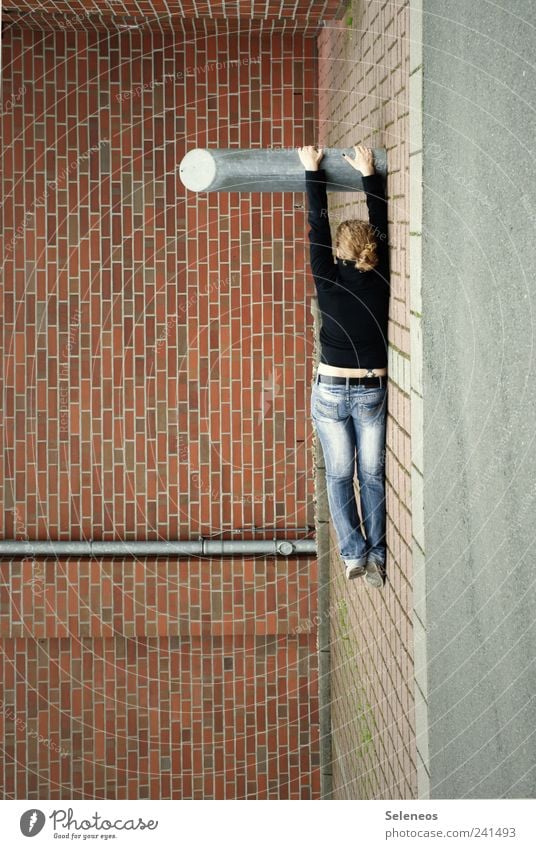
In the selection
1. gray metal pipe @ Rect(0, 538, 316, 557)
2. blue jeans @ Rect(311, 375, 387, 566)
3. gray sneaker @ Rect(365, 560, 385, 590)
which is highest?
blue jeans @ Rect(311, 375, 387, 566)

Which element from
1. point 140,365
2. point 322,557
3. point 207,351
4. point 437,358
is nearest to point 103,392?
point 140,365

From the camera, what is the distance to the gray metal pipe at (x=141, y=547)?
540cm

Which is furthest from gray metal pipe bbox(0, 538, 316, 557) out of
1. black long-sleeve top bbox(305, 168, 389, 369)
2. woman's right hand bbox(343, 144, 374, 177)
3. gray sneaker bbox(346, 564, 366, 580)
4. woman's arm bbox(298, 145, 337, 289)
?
woman's right hand bbox(343, 144, 374, 177)

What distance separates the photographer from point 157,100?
5.39 meters

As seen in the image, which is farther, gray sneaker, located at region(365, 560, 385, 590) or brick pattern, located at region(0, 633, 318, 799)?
brick pattern, located at region(0, 633, 318, 799)

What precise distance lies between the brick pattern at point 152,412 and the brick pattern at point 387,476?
566 millimetres

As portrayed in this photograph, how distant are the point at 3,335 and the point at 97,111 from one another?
55.2 inches

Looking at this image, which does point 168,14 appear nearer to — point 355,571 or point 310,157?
point 310,157

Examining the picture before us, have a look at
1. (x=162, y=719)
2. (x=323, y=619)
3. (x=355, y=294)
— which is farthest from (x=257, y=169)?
(x=162, y=719)

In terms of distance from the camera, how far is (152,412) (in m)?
5.50

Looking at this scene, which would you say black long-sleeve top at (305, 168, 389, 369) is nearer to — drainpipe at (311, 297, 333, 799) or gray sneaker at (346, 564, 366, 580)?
gray sneaker at (346, 564, 366, 580)

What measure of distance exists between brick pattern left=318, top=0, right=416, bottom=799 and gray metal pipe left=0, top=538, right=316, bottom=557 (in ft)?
1.65

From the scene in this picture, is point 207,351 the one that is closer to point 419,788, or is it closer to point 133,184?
point 133,184

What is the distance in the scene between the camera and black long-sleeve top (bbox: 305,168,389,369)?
317 centimetres
